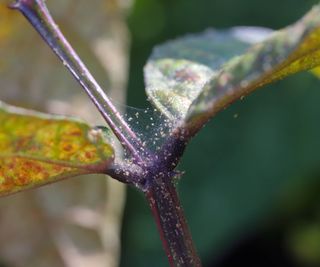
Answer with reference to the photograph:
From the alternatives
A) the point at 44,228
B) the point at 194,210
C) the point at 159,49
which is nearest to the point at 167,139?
the point at 159,49

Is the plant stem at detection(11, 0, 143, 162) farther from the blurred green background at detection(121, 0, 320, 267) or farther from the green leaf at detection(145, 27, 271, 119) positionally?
the blurred green background at detection(121, 0, 320, 267)

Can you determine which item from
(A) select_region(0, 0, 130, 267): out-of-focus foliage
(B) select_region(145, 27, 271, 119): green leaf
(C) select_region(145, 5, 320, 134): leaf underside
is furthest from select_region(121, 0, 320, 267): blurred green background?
(C) select_region(145, 5, 320, 134): leaf underside

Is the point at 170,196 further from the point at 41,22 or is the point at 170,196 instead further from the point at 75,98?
the point at 75,98

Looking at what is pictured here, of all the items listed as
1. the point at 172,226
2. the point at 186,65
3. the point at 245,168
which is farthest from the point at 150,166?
the point at 245,168

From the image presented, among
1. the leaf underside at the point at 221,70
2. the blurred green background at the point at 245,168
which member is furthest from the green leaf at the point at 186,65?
the blurred green background at the point at 245,168

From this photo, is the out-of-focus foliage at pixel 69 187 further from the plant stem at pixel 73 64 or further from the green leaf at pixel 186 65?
the plant stem at pixel 73 64

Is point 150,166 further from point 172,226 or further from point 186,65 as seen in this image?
point 186,65
